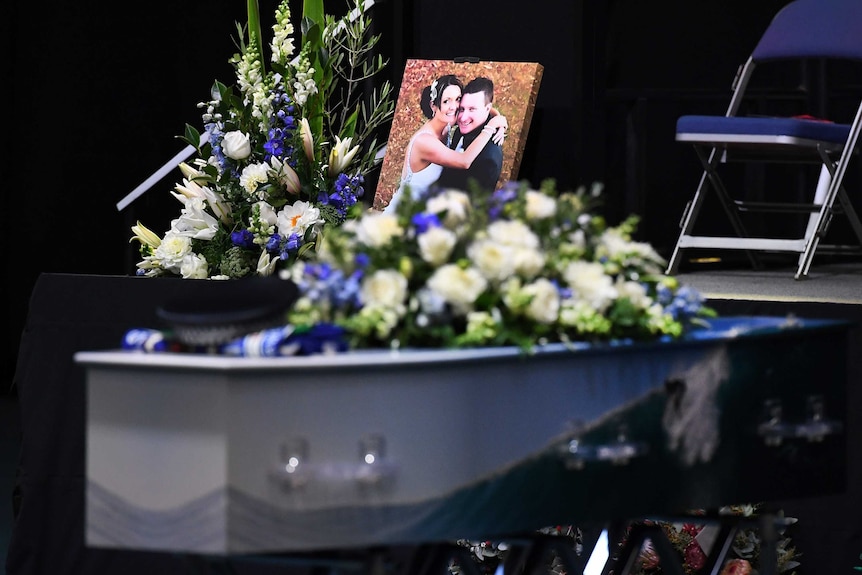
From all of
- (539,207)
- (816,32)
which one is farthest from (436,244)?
(816,32)

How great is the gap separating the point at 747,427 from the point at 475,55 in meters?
2.61

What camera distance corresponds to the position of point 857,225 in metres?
4.61

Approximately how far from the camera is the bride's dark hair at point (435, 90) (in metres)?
4.11

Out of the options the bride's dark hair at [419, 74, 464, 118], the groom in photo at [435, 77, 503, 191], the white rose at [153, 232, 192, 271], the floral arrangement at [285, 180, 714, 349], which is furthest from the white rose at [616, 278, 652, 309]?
the bride's dark hair at [419, 74, 464, 118]

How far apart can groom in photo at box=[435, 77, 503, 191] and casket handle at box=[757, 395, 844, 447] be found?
1909 mm

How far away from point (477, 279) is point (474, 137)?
7.38ft

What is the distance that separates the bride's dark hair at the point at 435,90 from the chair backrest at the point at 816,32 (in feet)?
4.72

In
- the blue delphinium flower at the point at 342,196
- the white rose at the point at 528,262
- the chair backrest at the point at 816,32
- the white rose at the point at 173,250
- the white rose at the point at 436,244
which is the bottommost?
the white rose at the point at 528,262

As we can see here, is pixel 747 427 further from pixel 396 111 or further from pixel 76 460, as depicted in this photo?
pixel 396 111

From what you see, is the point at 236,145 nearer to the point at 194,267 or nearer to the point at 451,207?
the point at 194,267

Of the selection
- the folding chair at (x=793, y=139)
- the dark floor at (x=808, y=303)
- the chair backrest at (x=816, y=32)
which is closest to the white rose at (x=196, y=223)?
the dark floor at (x=808, y=303)

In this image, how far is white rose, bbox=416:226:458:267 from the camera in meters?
1.83

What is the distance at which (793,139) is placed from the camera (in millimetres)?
4430

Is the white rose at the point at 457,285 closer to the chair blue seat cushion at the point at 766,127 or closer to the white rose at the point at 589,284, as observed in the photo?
the white rose at the point at 589,284
